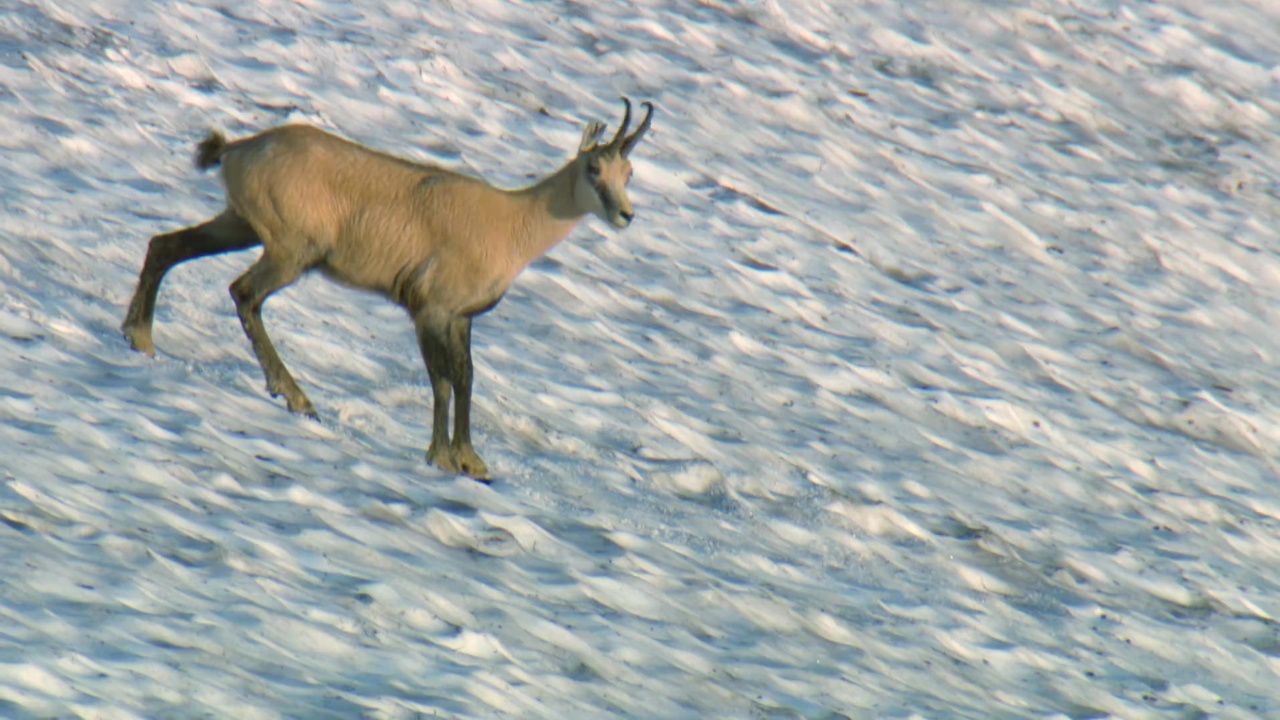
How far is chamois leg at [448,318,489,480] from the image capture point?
816cm

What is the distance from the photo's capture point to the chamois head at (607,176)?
26.9 ft

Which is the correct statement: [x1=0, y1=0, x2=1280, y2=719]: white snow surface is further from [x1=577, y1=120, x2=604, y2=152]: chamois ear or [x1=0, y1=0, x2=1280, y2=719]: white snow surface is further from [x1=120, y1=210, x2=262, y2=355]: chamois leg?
[x1=577, y1=120, x2=604, y2=152]: chamois ear

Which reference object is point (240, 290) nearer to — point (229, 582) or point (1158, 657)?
point (229, 582)

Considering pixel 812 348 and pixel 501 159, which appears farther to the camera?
pixel 501 159

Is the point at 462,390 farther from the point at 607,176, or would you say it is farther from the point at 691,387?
the point at 691,387

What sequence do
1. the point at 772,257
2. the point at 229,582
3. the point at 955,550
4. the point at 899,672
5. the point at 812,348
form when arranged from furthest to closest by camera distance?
1. the point at 772,257
2. the point at 812,348
3. the point at 955,550
4. the point at 899,672
5. the point at 229,582

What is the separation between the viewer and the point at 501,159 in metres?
12.6

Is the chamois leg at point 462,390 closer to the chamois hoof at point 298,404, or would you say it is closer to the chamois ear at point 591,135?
the chamois hoof at point 298,404

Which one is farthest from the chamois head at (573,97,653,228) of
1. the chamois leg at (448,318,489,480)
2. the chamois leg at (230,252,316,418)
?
the chamois leg at (230,252,316,418)

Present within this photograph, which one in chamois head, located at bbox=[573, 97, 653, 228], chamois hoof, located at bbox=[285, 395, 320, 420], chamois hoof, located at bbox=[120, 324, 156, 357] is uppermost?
chamois head, located at bbox=[573, 97, 653, 228]

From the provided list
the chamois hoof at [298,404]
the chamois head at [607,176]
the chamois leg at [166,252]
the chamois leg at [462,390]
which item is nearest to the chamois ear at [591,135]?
the chamois head at [607,176]

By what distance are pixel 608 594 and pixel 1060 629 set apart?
2181 mm

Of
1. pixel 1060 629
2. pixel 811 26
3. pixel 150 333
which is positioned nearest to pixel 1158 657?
pixel 1060 629

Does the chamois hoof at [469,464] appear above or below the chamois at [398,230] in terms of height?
below
